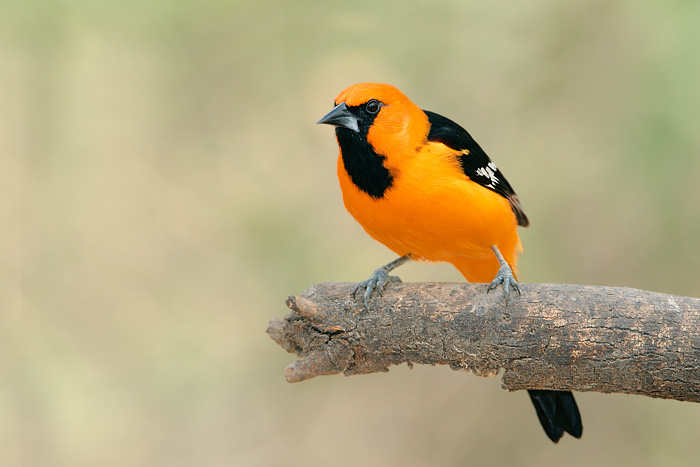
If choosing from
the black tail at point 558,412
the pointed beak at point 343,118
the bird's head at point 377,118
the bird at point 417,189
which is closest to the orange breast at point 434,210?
the bird at point 417,189

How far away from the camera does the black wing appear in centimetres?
421

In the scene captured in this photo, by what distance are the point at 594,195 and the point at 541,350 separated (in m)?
2.84

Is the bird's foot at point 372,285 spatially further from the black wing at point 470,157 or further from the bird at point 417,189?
the black wing at point 470,157

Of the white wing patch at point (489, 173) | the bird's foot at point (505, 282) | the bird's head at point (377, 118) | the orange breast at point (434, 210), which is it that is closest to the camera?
the bird's foot at point (505, 282)

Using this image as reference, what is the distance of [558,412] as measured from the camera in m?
4.19

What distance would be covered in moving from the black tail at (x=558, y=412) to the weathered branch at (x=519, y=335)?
590 mm

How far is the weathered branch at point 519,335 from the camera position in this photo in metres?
3.46

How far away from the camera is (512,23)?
6.06 meters

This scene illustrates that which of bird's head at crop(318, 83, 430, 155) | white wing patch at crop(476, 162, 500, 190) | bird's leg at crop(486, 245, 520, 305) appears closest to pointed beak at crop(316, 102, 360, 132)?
bird's head at crop(318, 83, 430, 155)

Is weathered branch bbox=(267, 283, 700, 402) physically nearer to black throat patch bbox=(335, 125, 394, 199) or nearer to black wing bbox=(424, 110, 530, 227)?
black throat patch bbox=(335, 125, 394, 199)

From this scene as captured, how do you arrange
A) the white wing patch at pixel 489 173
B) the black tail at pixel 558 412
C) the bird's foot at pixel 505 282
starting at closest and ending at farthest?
the bird's foot at pixel 505 282 < the black tail at pixel 558 412 < the white wing patch at pixel 489 173

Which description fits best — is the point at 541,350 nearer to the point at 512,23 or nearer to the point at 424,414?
the point at 424,414

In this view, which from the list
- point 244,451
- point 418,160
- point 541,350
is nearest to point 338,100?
point 418,160

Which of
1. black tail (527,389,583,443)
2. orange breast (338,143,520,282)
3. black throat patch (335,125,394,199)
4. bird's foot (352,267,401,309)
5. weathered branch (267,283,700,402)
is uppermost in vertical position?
black throat patch (335,125,394,199)
